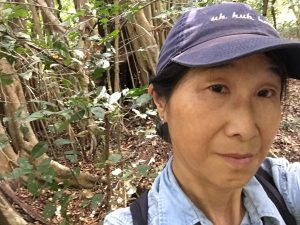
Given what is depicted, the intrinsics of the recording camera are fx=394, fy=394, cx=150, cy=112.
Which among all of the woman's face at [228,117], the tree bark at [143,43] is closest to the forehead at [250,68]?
the woman's face at [228,117]

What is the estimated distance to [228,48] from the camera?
79 cm

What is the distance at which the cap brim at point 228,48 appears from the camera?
77cm

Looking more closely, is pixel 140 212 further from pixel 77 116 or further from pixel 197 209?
pixel 77 116

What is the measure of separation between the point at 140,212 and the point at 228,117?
0.29 metres

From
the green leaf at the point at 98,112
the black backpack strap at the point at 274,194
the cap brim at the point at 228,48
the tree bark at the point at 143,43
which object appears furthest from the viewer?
the tree bark at the point at 143,43

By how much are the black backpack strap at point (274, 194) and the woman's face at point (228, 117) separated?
0.67 feet

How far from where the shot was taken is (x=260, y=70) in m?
0.84

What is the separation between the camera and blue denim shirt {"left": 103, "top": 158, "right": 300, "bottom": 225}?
2.88ft

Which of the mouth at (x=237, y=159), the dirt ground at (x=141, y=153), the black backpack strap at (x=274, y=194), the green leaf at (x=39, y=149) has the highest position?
the mouth at (x=237, y=159)

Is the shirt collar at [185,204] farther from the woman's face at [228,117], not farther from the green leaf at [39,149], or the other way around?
the green leaf at [39,149]

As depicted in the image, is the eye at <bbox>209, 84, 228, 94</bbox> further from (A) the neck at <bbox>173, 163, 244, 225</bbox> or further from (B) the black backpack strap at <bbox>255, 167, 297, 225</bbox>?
(B) the black backpack strap at <bbox>255, 167, 297, 225</bbox>

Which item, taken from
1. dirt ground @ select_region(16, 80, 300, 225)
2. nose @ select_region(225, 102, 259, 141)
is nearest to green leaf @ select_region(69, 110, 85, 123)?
dirt ground @ select_region(16, 80, 300, 225)

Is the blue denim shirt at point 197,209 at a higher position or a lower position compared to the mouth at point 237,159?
lower

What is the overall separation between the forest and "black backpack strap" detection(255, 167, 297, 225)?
0.26m
